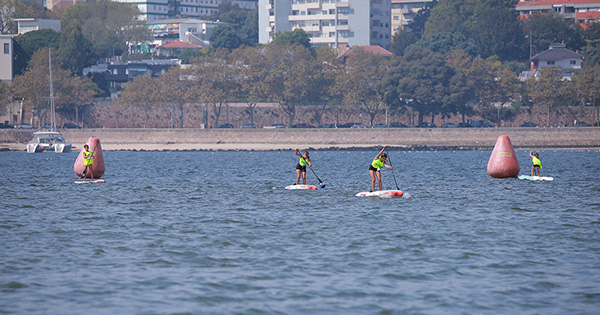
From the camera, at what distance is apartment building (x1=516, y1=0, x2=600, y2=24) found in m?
134

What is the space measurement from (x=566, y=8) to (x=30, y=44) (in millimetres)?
93502

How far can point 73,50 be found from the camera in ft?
376

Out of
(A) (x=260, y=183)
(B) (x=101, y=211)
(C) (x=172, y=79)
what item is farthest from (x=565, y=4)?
(B) (x=101, y=211)

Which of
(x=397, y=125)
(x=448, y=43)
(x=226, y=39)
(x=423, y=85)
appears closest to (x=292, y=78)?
(x=397, y=125)

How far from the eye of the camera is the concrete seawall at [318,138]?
85688 millimetres

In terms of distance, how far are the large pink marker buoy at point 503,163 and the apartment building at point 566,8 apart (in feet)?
330

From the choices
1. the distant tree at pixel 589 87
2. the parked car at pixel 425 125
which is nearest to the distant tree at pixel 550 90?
the distant tree at pixel 589 87

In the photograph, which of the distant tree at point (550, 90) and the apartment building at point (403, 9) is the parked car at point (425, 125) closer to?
the distant tree at point (550, 90)

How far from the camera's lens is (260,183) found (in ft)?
144

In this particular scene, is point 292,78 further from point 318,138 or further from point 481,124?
point 481,124

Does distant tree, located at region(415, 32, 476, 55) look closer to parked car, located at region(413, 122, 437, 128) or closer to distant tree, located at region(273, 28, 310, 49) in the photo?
distant tree, located at region(273, 28, 310, 49)

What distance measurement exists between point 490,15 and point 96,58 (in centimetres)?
6871

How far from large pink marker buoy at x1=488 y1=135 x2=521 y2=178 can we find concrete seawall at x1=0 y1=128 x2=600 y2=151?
45.9m

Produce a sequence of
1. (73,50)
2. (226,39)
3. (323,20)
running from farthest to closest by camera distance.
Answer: (323,20), (226,39), (73,50)
